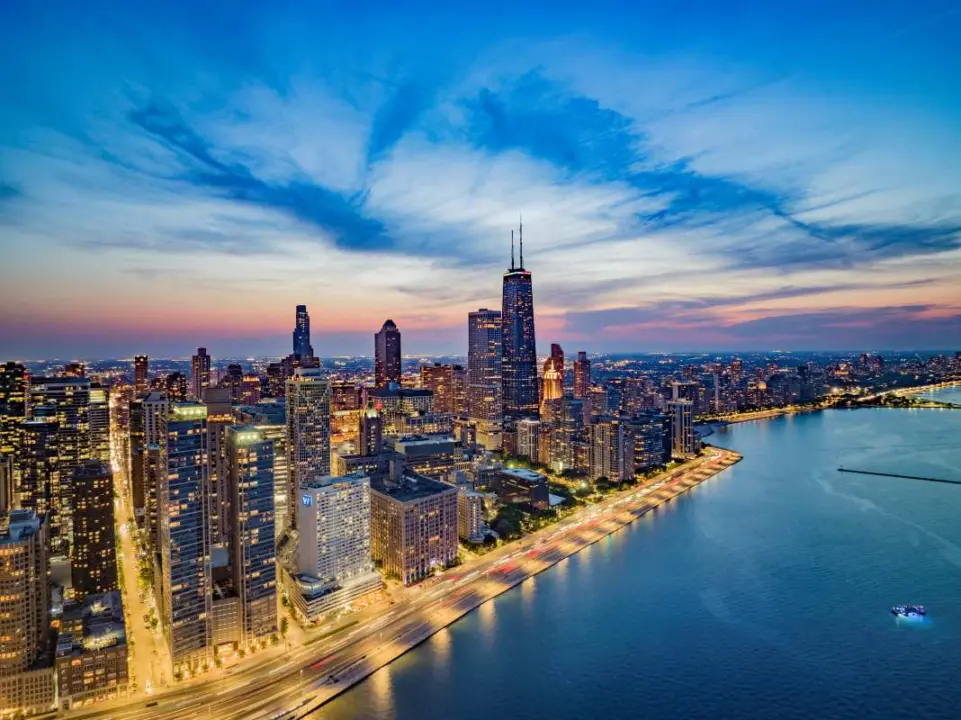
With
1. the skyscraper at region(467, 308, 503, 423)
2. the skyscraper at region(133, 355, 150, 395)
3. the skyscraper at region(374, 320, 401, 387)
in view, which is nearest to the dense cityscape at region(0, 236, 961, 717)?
the skyscraper at region(133, 355, 150, 395)

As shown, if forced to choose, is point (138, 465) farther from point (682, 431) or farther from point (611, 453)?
point (682, 431)

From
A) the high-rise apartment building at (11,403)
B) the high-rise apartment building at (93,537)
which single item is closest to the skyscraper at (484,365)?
the high-rise apartment building at (11,403)

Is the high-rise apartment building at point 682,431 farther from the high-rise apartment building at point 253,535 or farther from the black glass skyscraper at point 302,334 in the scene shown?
the black glass skyscraper at point 302,334

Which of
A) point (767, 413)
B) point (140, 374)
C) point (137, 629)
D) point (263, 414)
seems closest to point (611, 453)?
point (263, 414)

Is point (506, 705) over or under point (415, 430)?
under

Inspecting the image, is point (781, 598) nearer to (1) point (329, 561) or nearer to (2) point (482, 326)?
(1) point (329, 561)

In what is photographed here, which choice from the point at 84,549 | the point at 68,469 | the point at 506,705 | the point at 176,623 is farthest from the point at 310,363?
the point at 506,705

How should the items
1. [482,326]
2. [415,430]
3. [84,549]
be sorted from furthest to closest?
[482,326] → [415,430] → [84,549]
